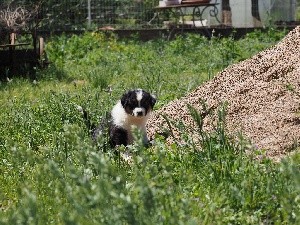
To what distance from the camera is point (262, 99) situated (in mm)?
6242

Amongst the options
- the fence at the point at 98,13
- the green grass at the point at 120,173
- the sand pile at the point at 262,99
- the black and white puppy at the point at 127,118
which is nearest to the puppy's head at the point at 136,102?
the black and white puppy at the point at 127,118

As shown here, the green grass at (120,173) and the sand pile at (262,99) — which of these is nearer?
the green grass at (120,173)

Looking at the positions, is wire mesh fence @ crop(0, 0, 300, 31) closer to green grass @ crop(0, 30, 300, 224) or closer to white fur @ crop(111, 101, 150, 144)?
green grass @ crop(0, 30, 300, 224)

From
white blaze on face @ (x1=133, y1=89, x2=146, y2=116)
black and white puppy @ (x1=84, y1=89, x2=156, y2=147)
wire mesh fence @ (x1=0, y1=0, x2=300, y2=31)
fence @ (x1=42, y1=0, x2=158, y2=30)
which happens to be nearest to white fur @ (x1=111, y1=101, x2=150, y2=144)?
black and white puppy @ (x1=84, y1=89, x2=156, y2=147)

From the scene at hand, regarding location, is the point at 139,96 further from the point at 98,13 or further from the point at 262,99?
the point at 98,13

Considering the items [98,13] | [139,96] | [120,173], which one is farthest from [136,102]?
[98,13]

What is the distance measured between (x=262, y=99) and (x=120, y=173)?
93.6 inches

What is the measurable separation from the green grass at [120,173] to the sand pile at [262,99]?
0.54m

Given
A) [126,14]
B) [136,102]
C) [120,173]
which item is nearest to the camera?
[120,173]

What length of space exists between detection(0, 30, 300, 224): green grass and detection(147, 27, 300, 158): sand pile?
54 cm

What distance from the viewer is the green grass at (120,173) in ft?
9.32

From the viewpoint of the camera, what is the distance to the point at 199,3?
1780 centimetres

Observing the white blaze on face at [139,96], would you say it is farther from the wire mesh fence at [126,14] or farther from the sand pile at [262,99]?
the wire mesh fence at [126,14]

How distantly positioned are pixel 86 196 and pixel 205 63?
9.53 m
